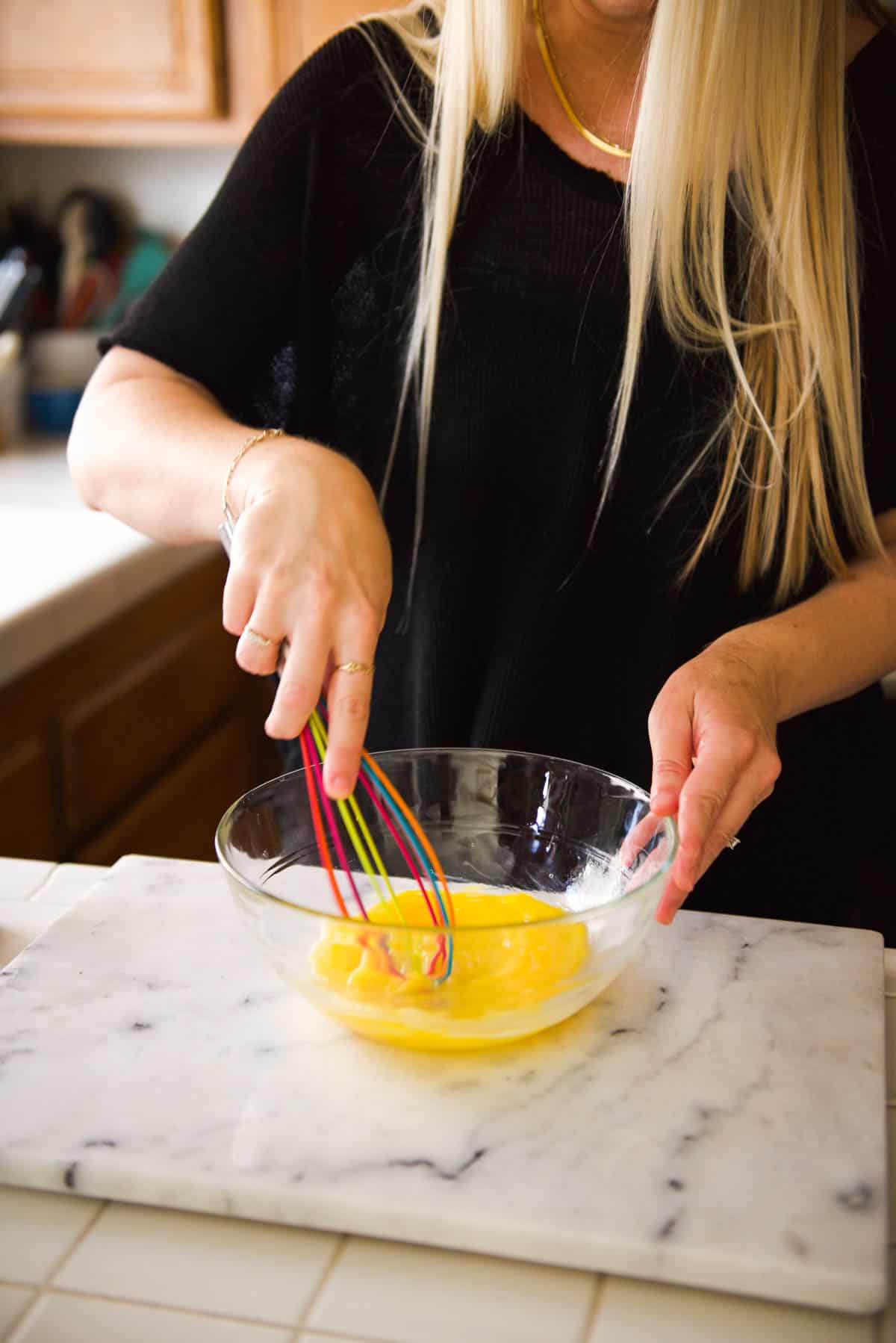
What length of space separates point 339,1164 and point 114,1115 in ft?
0.36

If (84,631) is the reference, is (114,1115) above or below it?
above

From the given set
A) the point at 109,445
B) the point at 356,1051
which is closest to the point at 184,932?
the point at 356,1051

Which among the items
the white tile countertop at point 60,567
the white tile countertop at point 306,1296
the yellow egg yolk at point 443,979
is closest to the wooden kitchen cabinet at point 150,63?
the white tile countertop at point 60,567

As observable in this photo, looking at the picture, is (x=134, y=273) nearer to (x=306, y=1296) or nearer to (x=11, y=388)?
(x=11, y=388)

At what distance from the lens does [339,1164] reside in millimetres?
545

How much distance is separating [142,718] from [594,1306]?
1.30m

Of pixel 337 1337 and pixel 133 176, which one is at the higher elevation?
pixel 133 176

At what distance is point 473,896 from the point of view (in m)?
0.70

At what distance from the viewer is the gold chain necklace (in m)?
0.97

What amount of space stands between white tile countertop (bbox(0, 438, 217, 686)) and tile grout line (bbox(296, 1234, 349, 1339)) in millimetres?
963

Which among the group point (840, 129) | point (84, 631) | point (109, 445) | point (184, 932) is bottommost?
point (84, 631)

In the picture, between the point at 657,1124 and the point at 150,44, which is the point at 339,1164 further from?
the point at 150,44

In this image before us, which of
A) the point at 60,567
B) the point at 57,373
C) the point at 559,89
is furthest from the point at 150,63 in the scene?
the point at 559,89

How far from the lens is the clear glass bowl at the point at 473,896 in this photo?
60 cm
